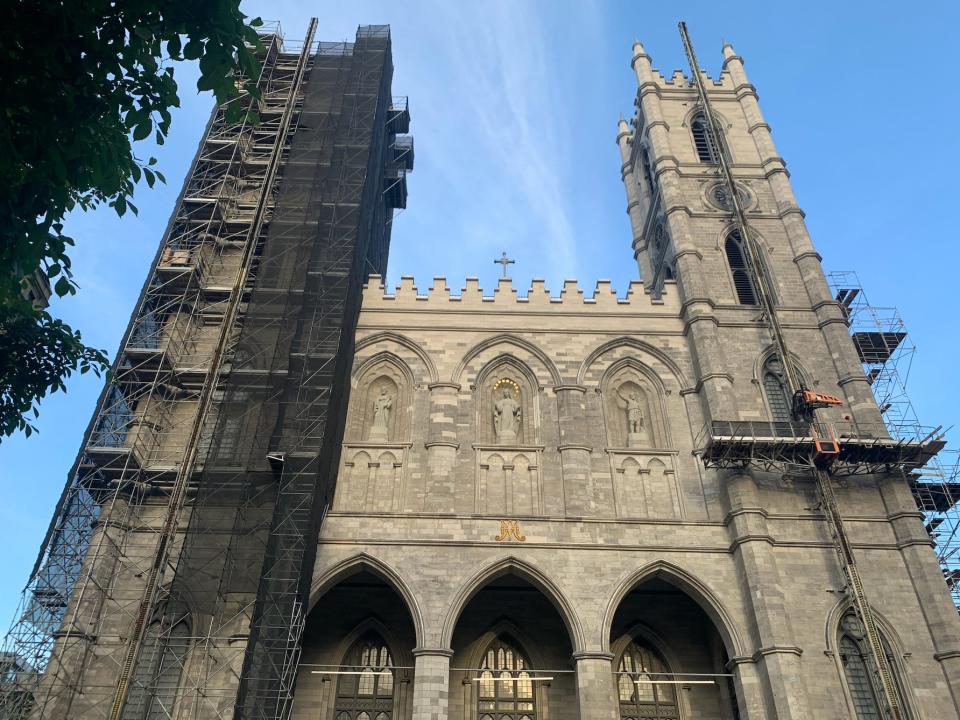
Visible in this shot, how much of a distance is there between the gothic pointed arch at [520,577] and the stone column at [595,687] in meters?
0.38

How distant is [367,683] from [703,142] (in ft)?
69.7

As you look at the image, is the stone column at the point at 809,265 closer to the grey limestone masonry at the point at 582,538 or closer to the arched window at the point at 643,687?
the grey limestone masonry at the point at 582,538

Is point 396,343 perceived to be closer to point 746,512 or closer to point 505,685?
point 505,685

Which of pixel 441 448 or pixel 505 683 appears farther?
pixel 441 448

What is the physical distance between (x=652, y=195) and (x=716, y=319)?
28.1 feet

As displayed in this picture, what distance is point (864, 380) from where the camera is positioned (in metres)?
20.4

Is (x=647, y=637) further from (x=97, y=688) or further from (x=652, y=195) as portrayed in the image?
(x=652, y=195)

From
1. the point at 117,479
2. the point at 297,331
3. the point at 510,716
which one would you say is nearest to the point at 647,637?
the point at 510,716

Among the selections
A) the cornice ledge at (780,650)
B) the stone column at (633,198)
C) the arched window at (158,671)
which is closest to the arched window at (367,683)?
the arched window at (158,671)

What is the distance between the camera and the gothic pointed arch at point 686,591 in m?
16.9

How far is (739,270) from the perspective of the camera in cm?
2375

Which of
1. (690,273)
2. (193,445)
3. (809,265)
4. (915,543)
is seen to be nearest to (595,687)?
(915,543)

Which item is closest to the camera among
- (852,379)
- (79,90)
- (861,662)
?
(79,90)

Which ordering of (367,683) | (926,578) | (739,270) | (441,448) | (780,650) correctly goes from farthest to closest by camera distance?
(739,270), (441,448), (367,683), (926,578), (780,650)
